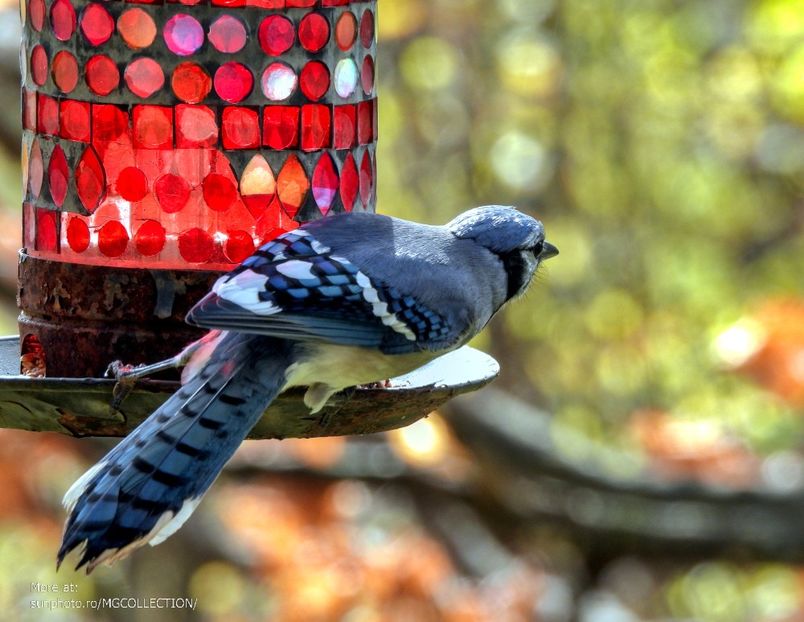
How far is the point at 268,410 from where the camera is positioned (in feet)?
11.0

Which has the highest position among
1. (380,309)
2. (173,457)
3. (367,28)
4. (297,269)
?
(367,28)

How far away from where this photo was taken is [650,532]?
292 inches

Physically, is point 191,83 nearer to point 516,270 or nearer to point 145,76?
point 145,76

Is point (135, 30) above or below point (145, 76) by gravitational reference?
above

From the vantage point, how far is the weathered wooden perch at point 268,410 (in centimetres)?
309

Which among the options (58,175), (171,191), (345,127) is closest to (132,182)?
(171,191)

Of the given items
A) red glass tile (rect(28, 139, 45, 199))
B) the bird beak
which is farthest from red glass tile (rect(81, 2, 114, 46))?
the bird beak

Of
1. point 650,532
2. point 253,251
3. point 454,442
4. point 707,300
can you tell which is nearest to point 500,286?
point 253,251

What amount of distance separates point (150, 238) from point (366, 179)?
64 cm

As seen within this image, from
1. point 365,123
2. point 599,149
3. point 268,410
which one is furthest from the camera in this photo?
point 599,149

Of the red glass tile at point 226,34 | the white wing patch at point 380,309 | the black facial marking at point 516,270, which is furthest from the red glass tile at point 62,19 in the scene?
the black facial marking at point 516,270

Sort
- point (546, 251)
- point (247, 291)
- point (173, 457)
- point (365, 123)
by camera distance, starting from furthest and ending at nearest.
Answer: point (546, 251)
point (365, 123)
point (247, 291)
point (173, 457)

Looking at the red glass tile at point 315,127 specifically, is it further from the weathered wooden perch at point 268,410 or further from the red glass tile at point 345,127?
the weathered wooden perch at point 268,410

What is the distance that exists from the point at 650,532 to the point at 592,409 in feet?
6.80
